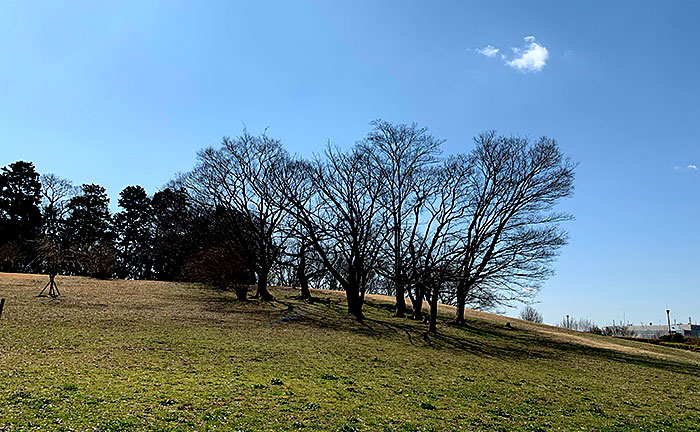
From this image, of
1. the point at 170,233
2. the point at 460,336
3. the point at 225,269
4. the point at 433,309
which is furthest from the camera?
the point at 170,233

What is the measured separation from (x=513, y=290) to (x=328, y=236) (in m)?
12.2

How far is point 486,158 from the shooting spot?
33.1 m

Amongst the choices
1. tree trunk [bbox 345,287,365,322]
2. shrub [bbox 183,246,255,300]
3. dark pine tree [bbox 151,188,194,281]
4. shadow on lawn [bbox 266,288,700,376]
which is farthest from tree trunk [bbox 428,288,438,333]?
dark pine tree [bbox 151,188,194,281]

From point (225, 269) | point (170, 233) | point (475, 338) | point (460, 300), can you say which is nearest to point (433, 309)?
point (475, 338)

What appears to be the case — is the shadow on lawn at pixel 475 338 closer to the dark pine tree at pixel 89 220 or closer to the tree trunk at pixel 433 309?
the tree trunk at pixel 433 309

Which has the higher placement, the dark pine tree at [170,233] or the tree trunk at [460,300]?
the dark pine tree at [170,233]

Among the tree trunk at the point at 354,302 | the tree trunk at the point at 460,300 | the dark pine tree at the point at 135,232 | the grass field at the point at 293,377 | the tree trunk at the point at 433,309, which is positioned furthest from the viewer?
the dark pine tree at the point at 135,232

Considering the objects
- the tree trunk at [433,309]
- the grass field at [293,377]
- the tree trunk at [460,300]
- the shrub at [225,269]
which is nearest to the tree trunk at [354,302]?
the grass field at [293,377]

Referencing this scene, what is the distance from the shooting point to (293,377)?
12883 millimetres

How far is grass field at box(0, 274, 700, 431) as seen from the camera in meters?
8.86

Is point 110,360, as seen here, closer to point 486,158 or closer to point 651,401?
point 651,401

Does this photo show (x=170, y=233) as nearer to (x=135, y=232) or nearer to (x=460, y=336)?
(x=135, y=232)

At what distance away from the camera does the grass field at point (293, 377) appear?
886 centimetres

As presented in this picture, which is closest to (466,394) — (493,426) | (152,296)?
(493,426)
